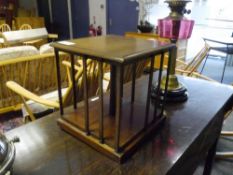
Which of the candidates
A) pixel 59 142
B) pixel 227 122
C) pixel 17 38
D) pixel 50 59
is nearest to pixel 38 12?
pixel 17 38

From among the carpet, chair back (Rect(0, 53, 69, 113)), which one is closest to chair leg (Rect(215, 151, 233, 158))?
chair back (Rect(0, 53, 69, 113))

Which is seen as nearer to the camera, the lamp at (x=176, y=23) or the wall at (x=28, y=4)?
the lamp at (x=176, y=23)

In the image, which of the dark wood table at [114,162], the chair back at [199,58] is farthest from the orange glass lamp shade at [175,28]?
the chair back at [199,58]

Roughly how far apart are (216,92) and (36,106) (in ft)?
4.31

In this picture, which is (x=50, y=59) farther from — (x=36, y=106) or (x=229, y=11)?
(x=229, y=11)

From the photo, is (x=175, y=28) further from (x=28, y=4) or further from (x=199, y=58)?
(x=28, y=4)

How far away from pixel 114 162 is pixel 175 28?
64 centimetres

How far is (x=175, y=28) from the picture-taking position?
963mm

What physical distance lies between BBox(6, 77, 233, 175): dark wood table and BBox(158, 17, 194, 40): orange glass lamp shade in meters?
0.34

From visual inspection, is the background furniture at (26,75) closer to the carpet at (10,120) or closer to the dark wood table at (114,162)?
the carpet at (10,120)

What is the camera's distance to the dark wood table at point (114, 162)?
63 centimetres

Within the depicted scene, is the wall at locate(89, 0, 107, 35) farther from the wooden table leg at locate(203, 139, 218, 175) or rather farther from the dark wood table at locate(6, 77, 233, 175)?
the dark wood table at locate(6, 77, 233, 175)

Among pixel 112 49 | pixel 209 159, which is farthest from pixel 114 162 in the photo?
pixel 209 159

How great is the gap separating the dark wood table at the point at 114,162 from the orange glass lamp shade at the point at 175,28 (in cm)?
34
